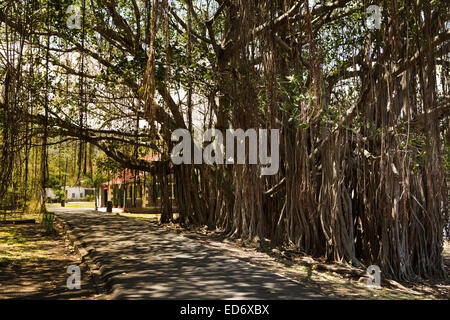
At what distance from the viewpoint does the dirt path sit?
4.41 m

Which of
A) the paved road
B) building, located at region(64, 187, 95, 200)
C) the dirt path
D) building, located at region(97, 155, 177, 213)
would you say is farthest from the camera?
building, located at region(64, 187, 95, 200)

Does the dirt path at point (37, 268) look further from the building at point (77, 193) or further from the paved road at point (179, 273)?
the building at point (77, 193)

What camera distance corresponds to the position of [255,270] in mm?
4969

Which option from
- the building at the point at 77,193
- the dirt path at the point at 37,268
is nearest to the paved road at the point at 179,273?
the dirt path at the point at 37,268

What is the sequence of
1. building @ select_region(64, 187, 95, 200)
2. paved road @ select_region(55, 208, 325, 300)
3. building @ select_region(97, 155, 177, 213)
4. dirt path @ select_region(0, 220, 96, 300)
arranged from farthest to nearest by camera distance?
building @ select_region(64, 187, 95, 200) → building @ select_region(97, 155, 177, 213) → dirt path @ select_region(0, 220, 96, 300) → paved road @ select_region(55, 208, 325, 300)

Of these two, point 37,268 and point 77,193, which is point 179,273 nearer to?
point 37,268

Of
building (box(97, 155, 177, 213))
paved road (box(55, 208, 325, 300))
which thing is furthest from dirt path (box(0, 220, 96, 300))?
building (box(97, 155, 177, 213))

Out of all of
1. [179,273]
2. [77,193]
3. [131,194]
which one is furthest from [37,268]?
[77,193]

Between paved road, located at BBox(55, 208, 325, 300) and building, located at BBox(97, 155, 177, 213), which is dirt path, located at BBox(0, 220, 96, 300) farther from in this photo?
building, located at BBox(97, 155, 177, 213)

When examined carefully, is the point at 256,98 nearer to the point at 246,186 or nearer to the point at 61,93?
the point at 246,186

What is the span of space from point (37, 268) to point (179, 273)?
8.17 feet

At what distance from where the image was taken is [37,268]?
230 inches

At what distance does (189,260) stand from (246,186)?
1989 mm

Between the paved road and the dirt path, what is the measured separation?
37cm
